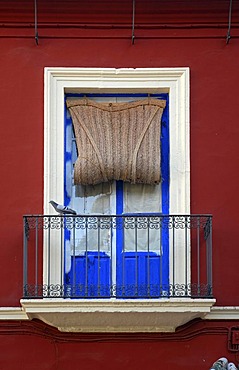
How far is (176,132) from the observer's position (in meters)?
14.8

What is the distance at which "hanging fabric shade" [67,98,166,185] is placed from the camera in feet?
47.9

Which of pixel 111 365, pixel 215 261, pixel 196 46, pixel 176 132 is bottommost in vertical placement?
pixel 111 365

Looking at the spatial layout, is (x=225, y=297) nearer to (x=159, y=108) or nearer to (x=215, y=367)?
(x=215, y=367)

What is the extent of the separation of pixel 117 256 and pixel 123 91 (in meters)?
1.85

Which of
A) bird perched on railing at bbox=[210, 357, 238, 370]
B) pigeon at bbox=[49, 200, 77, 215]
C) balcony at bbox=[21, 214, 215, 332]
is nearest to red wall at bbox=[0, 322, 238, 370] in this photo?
balcony at bbox=[21, 214, 215, 332]

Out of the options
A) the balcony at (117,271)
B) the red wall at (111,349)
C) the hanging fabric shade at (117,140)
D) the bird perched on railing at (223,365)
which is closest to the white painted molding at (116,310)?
the balcony at (117,271)

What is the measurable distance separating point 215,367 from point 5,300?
2.41 m

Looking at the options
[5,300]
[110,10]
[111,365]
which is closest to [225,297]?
[111,365]

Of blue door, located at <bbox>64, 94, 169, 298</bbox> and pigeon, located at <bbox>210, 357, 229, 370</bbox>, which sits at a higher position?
blue door, located at <bbox>64, 94, 169, 298</bbox>

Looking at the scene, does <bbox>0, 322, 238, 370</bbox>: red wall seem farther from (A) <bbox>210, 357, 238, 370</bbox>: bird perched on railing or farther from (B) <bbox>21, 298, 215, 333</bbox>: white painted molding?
(A) <bbox>210, 357, 238, 370</bbox>: bird perched on railing

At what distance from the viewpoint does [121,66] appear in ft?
48.7

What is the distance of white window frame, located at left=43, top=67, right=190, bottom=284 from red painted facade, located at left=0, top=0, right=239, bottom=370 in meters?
0.10

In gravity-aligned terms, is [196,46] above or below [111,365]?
above

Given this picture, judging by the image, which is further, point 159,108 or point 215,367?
point 159,108
